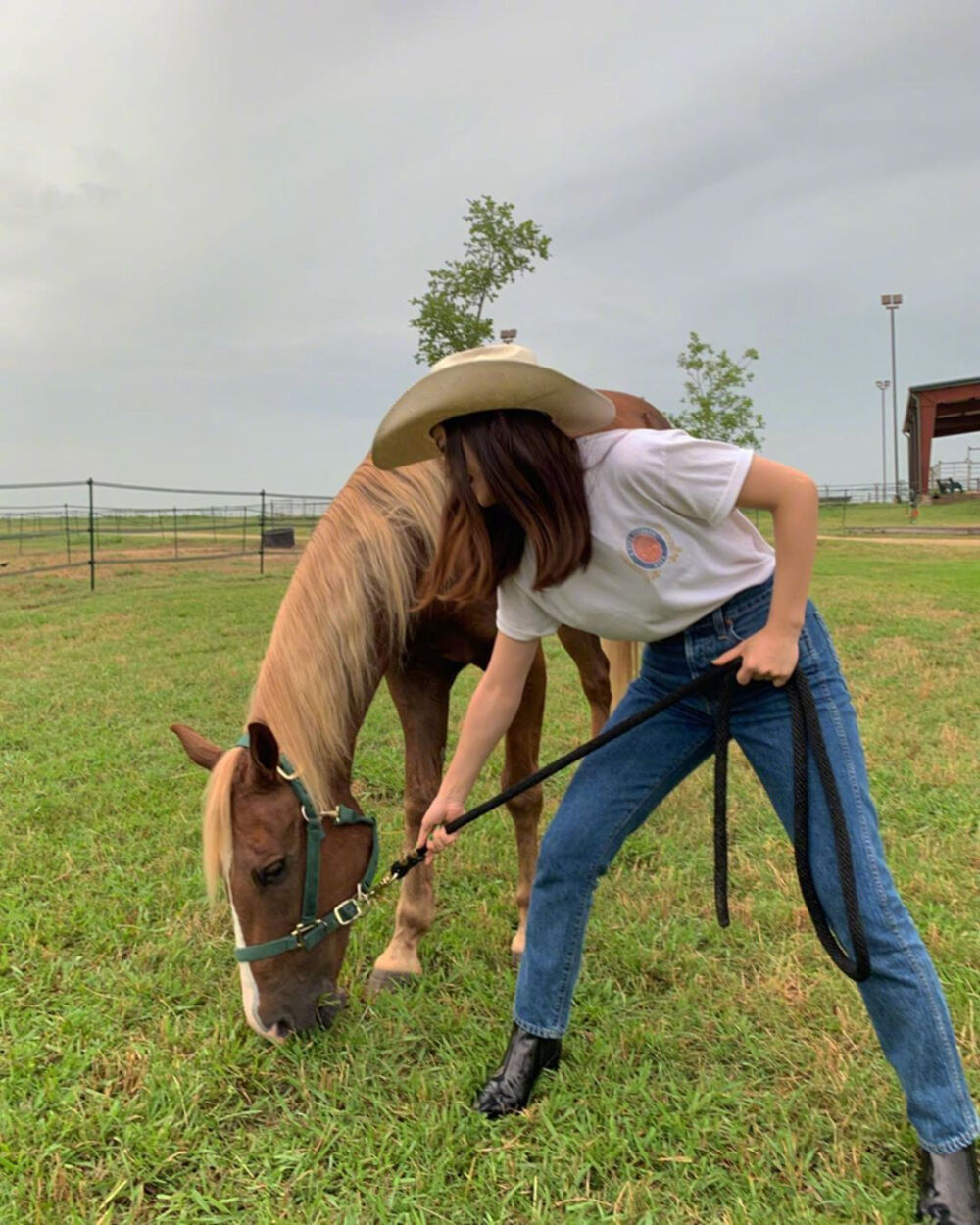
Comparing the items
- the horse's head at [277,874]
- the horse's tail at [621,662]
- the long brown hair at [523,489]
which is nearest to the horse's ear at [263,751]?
the horse's head at [277,874]

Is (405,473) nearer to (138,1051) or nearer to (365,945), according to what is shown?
(365,945)

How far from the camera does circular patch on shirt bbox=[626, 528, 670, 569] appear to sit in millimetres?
1576

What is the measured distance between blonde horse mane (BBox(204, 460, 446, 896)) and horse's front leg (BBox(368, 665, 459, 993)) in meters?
0.39

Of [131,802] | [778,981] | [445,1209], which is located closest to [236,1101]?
[445,1209]

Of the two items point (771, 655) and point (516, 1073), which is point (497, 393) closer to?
point (771, 655)

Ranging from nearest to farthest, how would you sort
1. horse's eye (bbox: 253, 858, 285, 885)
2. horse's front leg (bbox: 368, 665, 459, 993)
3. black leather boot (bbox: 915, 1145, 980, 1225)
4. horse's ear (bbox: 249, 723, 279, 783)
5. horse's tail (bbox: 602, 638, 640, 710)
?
black leather boot (bbox: 915, 1145, 980, 1225), horse's ear (bbox: 249, 723, 279, 783), horse's eye (bbox: 253, 858, 285, 885), horse's front leg (bbox: 368, 665, 459, 993), horse's tail (bbox: 602, 638, 640, 710)

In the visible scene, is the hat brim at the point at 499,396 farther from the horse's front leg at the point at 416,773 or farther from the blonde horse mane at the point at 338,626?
the horse's front leg at the point at 416,773

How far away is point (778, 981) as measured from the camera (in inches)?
86.0

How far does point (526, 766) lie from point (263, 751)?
1.16 meters

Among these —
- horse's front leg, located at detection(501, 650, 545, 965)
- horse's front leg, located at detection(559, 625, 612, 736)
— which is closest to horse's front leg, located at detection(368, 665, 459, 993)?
horse's front leg, located at detection(501, 650, 545, 965)

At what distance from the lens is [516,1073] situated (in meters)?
1.82

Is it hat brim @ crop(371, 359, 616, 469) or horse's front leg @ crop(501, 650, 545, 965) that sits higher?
hat brim @ crop(371, 359, 616, 469)

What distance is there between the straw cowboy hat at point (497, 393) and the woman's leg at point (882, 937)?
0.67 meters

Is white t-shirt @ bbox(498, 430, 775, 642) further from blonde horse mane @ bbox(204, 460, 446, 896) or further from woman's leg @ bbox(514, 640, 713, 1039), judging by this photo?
blonde horse mane @ bbox(204, 460, 446, 896)
